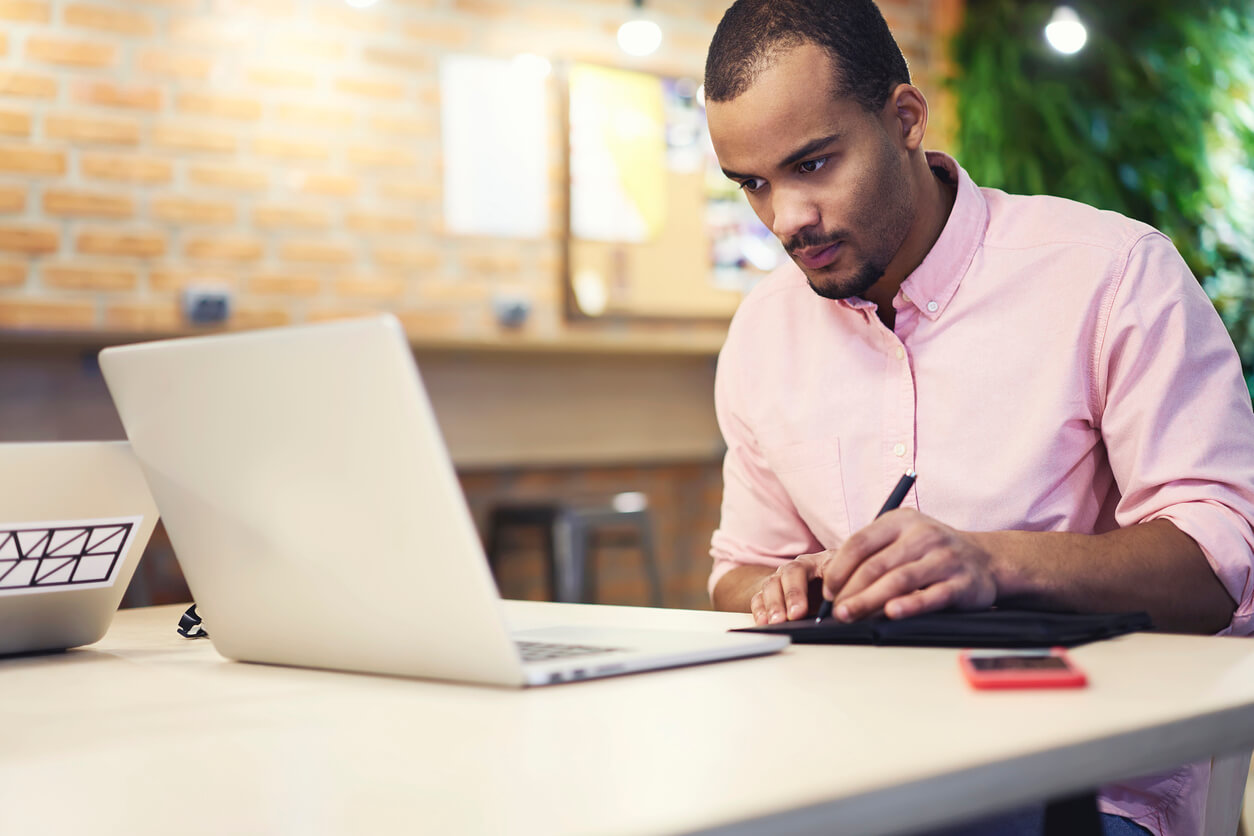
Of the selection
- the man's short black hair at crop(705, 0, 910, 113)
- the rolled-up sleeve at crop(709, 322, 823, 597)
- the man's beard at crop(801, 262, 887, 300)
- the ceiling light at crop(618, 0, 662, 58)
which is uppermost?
the ceiling light at crop(618, 0, 662, 58)

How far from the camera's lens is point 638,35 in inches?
169

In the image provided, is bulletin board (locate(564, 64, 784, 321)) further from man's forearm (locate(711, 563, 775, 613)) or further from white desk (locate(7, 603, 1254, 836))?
white desk (locate(7, 603, 1254, 836))

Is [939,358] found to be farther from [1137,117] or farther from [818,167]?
[1137,117]

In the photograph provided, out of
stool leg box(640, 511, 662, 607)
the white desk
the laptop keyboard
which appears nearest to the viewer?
the white desk

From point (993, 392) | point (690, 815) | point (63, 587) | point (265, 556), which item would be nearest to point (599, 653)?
point (265, 556)

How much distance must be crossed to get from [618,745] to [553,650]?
0.26 metres

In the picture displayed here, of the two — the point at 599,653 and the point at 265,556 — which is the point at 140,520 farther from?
the point at 599,653

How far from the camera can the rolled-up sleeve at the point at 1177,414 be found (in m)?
1.15

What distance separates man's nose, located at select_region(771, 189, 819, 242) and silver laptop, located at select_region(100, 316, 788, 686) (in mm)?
577

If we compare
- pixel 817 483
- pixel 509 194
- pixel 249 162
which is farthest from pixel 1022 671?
pixel 509 194

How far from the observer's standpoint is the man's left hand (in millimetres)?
902

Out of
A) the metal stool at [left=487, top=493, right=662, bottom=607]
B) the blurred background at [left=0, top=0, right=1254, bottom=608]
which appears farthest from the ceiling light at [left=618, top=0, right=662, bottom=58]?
the metal stool at [left=487, top=493, right=662, bottom=607]

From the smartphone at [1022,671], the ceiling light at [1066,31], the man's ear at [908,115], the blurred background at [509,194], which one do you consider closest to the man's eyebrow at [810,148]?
the man's ear at [908,115]

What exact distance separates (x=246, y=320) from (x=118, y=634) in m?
2.65
